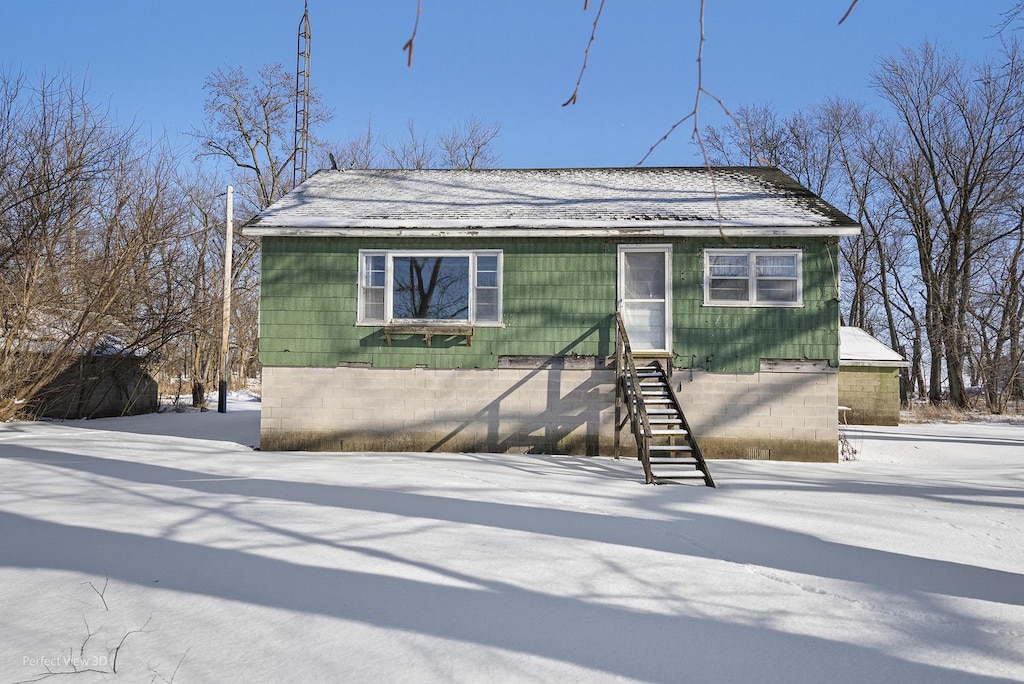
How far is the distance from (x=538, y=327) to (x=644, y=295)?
5.97 feet

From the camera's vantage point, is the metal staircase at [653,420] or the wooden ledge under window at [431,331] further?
the wooden ledge under window at [431,331]

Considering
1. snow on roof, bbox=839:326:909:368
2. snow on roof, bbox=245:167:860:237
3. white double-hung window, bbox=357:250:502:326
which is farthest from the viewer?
snow on roof, bbox=839:326:909:368

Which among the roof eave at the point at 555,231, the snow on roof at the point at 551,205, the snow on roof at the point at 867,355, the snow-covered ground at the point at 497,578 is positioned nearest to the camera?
the snow-covered ground at the point at 497,578

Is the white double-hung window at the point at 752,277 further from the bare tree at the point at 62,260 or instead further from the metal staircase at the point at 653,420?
the bare tree at the point at 62,260

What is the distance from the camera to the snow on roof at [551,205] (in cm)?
1042

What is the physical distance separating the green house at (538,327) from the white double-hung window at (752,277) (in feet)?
0.07

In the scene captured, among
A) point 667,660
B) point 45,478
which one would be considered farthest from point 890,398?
point 45,478

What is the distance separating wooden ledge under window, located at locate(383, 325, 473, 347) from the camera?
1065cm

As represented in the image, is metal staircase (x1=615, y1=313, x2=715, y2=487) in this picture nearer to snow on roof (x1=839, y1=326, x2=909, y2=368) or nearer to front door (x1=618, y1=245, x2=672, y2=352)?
front door (x1=618, y1=245, x2=672, y2=352)

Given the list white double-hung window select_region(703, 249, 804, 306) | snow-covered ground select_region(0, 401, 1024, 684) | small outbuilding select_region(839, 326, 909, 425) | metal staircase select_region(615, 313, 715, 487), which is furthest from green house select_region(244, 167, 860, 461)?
small outbuilding select_region(839, 326, 909, 425)

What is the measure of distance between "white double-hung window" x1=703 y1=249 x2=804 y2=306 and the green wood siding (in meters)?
0.13

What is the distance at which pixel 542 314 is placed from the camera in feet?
35.1

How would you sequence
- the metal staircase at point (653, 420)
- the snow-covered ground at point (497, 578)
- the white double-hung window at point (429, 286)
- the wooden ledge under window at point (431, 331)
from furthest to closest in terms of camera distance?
the white double-hung window at point (429, 286)
the wooden ledge under window at point (431, 331)
the metal staircase at point (653, 420)
the snow-covered ground at point (497, 578)

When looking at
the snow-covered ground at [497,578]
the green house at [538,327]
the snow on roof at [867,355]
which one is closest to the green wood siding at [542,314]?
the green house at [538,327]
